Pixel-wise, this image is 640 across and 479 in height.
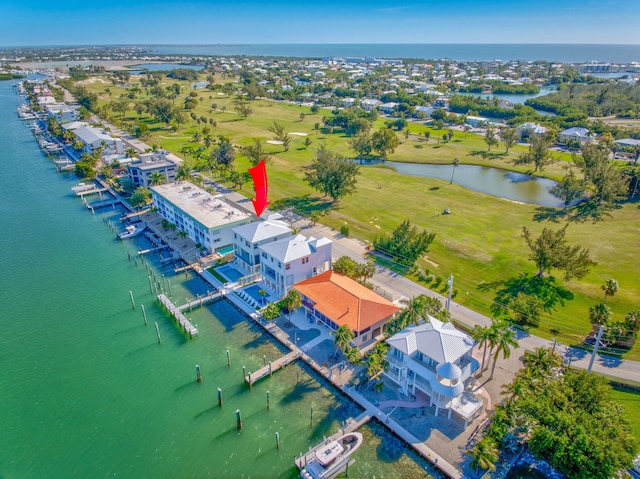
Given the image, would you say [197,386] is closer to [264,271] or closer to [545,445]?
[264,271]

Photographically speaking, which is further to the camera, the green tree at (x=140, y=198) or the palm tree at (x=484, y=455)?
the green tree at (x=140, y=198)

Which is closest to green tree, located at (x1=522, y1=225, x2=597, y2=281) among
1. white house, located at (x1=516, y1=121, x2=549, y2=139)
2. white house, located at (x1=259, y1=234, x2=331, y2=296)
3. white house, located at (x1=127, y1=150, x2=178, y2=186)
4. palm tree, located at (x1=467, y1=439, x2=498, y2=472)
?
white house, located at (x1=259, y1=234, x2=331, y2=296)

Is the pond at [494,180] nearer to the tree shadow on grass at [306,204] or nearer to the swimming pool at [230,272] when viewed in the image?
the tree shadow on grass at [306,204]

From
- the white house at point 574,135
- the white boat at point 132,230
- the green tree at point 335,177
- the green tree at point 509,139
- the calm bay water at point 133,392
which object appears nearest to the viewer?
the calm bay water at point 133,392

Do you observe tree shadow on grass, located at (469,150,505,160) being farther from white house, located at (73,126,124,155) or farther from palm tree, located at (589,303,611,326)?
white house, located at (73,126,124,155)

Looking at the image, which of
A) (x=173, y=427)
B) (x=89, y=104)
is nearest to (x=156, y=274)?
(x=173, y=427)

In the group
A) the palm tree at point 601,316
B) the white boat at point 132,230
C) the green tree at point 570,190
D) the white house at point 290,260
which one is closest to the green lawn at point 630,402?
the palm tree at point 601,316

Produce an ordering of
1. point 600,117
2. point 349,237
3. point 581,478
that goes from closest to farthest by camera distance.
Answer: point 581,478 < point 349,237 < point 600,117
